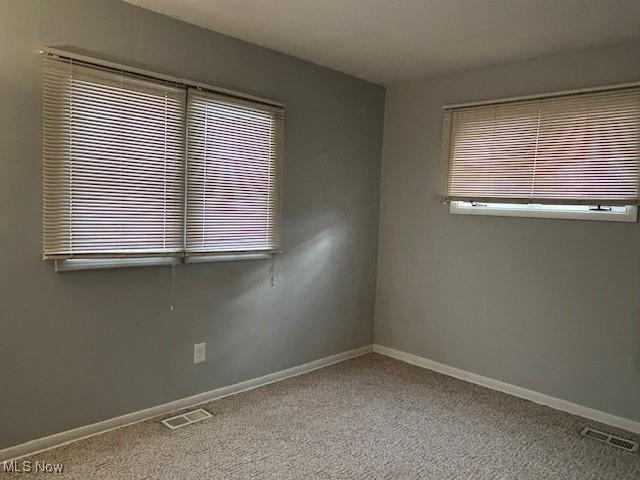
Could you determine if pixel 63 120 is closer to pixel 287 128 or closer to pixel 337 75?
pixel 287 128

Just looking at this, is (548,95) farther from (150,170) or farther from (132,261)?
(132,261)

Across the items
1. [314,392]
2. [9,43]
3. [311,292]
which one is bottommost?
[314,392]

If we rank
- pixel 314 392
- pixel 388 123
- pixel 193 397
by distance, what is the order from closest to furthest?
pixel 193 397 < pixel 314 392 < pixel 388 123

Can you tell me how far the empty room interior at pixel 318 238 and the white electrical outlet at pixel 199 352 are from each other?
0.03 meters

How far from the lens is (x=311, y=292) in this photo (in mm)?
3756

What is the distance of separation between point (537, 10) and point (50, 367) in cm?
293

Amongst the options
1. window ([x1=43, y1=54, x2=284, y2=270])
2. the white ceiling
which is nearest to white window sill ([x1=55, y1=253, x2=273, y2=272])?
window ([x1=43, y1=54, x2=284, y2=270])

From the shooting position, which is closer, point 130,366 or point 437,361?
point 130,366

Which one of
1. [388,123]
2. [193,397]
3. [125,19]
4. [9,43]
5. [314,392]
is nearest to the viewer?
[9,43]

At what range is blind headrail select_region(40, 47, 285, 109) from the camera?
2.39m

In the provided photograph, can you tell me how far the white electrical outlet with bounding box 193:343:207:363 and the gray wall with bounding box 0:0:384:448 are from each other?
4cm

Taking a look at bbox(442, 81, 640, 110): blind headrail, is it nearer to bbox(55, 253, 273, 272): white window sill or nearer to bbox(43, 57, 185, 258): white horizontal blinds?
bbox(55, 253, 273, 272): white window sill

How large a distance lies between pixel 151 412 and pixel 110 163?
4.55ft

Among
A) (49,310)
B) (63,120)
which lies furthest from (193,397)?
(63,120)
